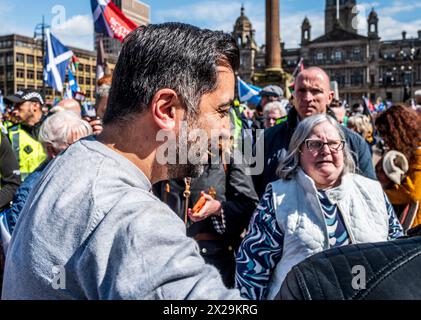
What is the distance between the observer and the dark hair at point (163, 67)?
1.34m

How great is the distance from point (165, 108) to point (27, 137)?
15.4 feet

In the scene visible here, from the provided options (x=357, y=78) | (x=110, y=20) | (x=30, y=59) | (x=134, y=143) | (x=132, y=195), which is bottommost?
(x=132, y=195)

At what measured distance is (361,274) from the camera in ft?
2.88

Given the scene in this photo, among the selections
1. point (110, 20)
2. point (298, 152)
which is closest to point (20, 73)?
point (110, 20)

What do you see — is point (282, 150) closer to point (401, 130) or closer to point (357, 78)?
point (401, 130)

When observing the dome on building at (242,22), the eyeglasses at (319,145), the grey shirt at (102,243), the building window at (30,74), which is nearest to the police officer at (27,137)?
the eyeglasses at (319,145)

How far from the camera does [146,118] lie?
1341mm

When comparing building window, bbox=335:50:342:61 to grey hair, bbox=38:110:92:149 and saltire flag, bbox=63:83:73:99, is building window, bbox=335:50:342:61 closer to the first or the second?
saltire flag, bbox=63:83:73:99

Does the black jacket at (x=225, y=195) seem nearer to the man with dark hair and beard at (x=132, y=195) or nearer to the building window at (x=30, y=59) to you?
the man with dark hair and beard at (x=132, y=195)

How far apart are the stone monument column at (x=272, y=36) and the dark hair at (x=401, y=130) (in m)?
17.4

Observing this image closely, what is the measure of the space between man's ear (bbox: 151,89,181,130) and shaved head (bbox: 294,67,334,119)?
3.03 meters

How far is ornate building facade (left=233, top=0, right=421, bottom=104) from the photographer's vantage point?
8775cm
